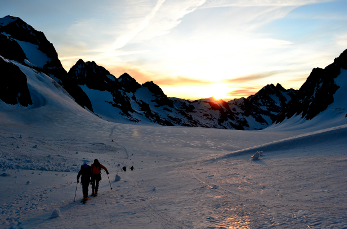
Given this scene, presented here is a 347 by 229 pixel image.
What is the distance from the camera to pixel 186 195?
28.8ft

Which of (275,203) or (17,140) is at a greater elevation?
(17,140)

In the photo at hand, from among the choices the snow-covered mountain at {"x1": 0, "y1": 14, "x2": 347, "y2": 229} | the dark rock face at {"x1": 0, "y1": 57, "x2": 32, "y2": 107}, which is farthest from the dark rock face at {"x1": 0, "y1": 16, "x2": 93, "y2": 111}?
the snow-covered mountain at {"x1": 0, "y1": 14, "x2": 347, "y2": 229}

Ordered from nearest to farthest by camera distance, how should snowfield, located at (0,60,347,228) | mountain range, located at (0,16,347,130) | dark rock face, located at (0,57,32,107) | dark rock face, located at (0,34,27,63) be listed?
snowfield, located at (0,60,347,228), dark rock face, located at (0,57,32,107), mountain range, located at (0,16,347,130), dark rock face, located at (0,34,27,63)

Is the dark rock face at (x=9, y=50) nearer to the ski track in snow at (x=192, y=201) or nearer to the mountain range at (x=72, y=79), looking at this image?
the mountain range at (x=72, y=79)

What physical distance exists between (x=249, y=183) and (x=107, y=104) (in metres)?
115

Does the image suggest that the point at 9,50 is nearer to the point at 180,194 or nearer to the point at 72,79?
the point at 72,79

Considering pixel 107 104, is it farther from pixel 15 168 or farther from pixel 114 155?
pixel 15 168

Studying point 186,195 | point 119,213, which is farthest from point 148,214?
point 186,195

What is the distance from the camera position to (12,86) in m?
36.8

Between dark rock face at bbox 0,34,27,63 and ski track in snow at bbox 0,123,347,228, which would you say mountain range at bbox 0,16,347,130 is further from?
ski track in snow at bbox 0,123,347,228

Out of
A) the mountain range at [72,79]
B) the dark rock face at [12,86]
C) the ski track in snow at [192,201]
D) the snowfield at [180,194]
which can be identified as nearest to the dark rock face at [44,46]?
the mountain range at [72,79]

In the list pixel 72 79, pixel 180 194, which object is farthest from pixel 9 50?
pixel 180 194

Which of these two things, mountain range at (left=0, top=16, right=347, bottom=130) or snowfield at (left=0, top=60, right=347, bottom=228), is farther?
mountain range at (left=0, top=16, right=347, bottom=130)

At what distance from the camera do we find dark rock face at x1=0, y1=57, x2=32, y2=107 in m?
35.0
